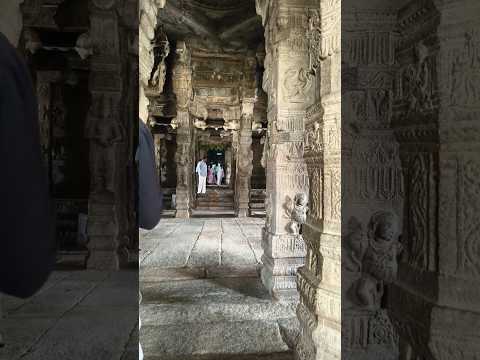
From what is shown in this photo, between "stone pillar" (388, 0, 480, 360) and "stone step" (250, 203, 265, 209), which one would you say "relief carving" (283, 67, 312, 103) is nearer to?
"stone pillar" (388, 0, 480, 360)

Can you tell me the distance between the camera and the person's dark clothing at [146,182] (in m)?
0.75

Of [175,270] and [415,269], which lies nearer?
[415,269]

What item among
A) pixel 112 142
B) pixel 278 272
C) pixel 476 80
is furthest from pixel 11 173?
pixel 278 272

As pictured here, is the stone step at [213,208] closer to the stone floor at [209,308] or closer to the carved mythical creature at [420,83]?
the stone floor at [209,308]

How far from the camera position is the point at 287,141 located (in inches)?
136

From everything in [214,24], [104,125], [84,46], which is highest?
[214,24]

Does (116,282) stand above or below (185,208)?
above

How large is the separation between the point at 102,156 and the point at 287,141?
287 centimetres

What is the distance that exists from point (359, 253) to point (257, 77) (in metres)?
8.46

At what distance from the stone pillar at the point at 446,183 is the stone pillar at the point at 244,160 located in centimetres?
822

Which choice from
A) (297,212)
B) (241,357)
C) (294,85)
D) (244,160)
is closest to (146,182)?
(241,357)

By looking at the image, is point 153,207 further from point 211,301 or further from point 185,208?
point 185,208

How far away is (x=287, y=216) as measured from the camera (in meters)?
3.51

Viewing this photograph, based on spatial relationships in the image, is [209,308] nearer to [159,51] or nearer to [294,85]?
[294,85]
